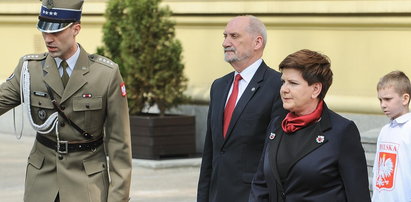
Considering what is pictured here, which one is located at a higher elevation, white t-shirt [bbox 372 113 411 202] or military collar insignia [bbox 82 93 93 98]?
military collar insignia [bbox 82 93 93 98]

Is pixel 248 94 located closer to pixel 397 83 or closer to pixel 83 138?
pixel 83 138

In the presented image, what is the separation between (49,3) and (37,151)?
800 millimetres

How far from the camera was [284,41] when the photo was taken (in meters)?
12.6

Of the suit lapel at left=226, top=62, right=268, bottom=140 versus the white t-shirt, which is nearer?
the suit lapel at left=226, top=62, right=268, bottom=140

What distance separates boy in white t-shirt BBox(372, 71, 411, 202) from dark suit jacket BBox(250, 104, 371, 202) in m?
1.83

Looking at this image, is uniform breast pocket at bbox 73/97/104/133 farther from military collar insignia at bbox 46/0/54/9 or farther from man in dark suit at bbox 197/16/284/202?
man in dark suit at bbox 197/16/284/202

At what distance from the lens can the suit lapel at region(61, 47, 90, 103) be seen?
239 inches

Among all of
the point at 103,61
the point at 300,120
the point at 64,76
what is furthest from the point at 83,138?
the point at 300,120

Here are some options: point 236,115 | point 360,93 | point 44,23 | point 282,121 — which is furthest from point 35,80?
point 360,93

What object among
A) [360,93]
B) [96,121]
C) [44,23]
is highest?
[44,23]

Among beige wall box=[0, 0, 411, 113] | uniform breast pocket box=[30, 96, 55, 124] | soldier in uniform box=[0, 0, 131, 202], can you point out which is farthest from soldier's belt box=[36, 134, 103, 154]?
beige wall box=[0, 0, 411, 113]

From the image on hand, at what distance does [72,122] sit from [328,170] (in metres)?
1.68

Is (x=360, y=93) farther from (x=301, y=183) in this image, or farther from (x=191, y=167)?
(x=301, y=183)

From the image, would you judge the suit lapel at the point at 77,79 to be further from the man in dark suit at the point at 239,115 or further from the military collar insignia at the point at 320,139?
the military collar insignia at the point at 320,139
